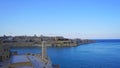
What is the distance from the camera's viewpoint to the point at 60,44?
91438 mm

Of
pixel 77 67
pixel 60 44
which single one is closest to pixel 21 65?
pixel 77 67

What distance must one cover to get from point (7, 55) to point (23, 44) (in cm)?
6185

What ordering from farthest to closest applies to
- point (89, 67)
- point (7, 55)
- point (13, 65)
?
point (89, 67)
point (7, 55)
point (13, 65)

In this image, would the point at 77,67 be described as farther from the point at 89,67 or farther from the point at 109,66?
the point at 109,66

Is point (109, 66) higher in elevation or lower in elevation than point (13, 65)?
lower

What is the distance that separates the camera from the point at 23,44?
8431cm

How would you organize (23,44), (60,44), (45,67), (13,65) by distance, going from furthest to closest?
(60,44) → (23,44) → (45,67) → (13,65)

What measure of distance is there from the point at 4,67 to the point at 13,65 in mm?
972

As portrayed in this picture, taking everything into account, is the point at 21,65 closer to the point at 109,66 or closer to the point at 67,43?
the point at 109,66

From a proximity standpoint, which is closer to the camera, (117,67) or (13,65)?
(13,65)

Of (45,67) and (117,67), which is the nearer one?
(45,67)

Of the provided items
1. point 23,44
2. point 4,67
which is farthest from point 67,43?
point 4,67

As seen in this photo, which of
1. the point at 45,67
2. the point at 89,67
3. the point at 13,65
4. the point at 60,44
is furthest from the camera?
the point at 60,44

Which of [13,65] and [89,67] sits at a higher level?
[13,65]
